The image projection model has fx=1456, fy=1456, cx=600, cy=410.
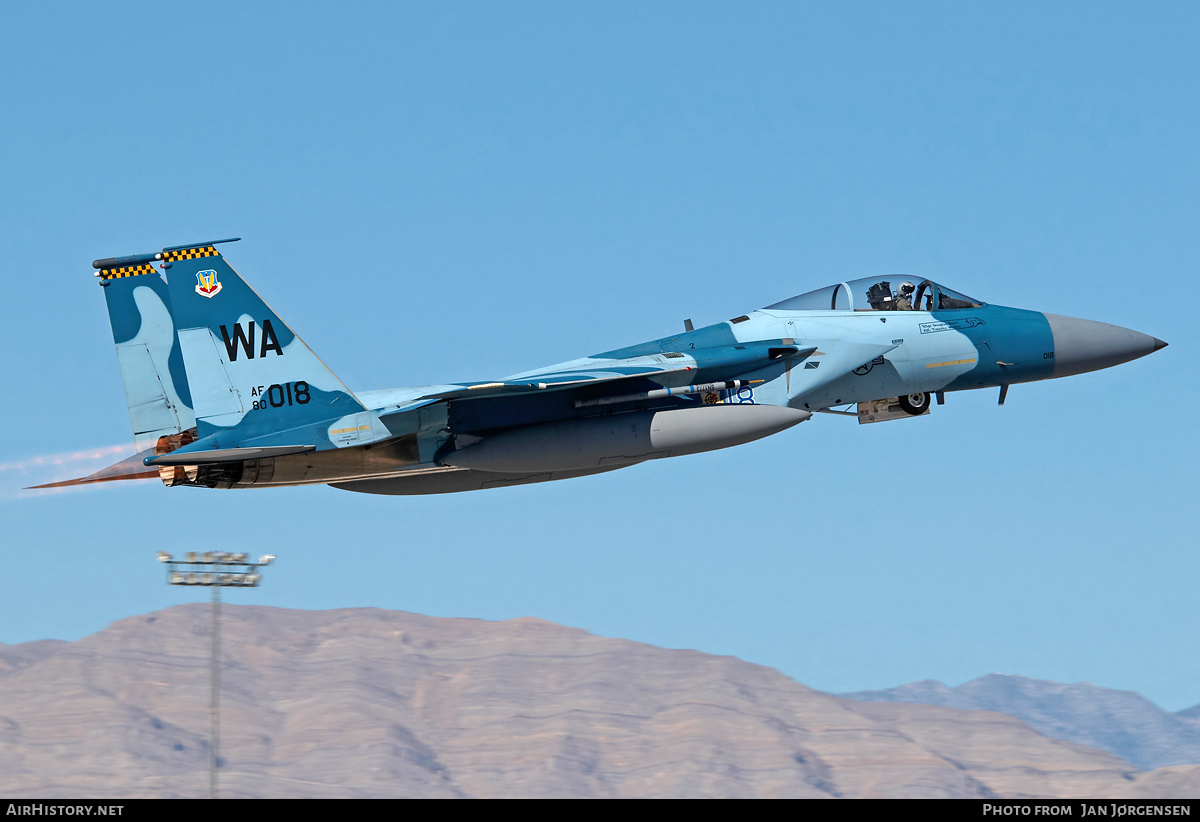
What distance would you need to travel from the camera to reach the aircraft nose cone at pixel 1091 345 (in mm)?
25781

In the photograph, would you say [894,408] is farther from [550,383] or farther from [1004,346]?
[550,383]

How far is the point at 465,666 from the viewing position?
19300 cm

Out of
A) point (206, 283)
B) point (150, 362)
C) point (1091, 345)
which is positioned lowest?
point (1091, 345)

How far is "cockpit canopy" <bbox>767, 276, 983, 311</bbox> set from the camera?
25.2 metres

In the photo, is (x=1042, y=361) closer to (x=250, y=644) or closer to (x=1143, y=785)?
(x=1143, y=785)

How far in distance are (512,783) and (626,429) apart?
5352 inches

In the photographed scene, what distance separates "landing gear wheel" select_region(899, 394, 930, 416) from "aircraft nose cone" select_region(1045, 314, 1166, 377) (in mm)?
2479

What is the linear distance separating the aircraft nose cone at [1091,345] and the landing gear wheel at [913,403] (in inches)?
97.6

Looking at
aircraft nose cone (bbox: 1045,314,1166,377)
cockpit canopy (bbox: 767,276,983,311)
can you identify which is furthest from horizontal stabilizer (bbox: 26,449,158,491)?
aircraft nose cone (bbox: 1045,314,1166,377)

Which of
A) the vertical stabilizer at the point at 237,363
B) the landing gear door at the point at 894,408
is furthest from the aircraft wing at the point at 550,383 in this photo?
the landing gear door at the point at 894,408

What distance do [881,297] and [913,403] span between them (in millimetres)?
1956

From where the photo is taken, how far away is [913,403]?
2562cm

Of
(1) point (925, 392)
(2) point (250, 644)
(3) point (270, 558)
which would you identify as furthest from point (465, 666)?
(1) point (925, 392)

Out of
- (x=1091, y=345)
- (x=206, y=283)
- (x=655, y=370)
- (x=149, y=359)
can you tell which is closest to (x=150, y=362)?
(x=149, y=359)
